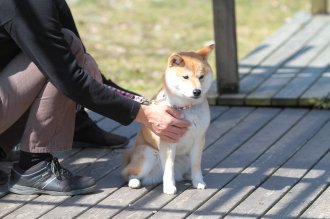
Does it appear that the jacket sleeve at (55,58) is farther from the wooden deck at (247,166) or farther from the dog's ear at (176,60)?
the wooden deck at (247,166)

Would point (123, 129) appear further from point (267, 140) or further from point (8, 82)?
point (8, 82)

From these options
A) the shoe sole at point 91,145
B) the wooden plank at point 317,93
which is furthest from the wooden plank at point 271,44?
the shoe sole at point 91,145

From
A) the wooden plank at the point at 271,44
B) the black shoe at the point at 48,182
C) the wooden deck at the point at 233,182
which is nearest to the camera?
the wooden deck at the point at 233,182

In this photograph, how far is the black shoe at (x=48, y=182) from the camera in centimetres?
379

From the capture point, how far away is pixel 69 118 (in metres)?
3.75

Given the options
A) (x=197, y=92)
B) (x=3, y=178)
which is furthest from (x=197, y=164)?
(x=3, y=178)

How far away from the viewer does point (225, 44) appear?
515 centimetres

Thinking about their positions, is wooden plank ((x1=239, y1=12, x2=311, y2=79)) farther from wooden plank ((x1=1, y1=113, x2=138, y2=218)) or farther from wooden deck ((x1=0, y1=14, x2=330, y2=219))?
wooden plank ((x1=1, y1=113, x2=138, y2=218))

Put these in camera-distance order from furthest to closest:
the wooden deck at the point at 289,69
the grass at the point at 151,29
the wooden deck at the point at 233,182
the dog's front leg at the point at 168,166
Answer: the grass at the point at 151,29 → the wooden deck at the point at 289,69 → the dog's front leg at the point at 168,166 → the wooden deck at the point at 233,182

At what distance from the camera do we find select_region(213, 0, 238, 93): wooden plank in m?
5.11

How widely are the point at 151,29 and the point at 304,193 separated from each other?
4496mm

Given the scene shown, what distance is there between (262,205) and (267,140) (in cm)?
94

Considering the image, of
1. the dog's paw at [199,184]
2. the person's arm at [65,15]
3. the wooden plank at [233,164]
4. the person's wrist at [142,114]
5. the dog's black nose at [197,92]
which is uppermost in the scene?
the person's arm at [65,15]

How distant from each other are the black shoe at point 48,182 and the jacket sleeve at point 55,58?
0.44 m
